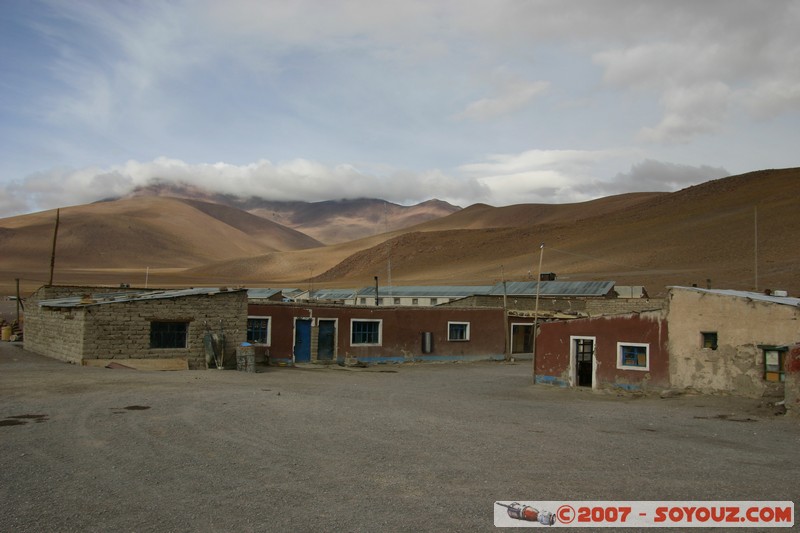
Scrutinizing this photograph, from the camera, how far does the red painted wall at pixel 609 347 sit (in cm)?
1948

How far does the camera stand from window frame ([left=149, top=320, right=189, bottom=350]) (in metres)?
23.2

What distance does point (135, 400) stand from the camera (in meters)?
14.5

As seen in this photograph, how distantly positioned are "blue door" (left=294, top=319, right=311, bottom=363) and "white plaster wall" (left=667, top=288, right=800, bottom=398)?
51.7 feet

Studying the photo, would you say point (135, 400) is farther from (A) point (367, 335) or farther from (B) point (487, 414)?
(A) point (367, 335)

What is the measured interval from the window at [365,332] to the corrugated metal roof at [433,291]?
59.8ft

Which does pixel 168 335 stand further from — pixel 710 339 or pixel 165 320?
pixel 710 339

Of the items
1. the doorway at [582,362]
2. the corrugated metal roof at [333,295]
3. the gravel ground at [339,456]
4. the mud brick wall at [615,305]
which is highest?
the corrugated metal roof at [333,295]

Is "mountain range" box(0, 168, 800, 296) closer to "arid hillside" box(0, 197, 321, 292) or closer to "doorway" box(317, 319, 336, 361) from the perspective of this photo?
A: "arid hillside" box(0, 197, 321, 292)

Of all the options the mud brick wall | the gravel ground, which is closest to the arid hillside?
the mud brick wall

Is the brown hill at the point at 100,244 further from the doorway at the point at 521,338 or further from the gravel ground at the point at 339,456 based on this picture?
the gravel ground at the point at 339,456

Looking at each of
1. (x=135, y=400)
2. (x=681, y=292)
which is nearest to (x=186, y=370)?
(x=135, y=400)

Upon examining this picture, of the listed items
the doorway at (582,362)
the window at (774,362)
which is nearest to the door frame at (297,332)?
A: the doorway at (582,362)

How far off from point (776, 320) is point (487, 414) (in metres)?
8.05

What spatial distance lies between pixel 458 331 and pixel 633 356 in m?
14.8
